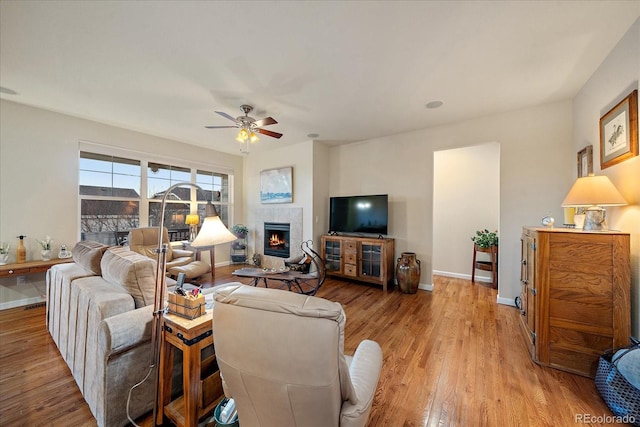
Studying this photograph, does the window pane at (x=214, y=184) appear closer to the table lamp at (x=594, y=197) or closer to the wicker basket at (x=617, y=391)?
the table lamp at (x=594, y=197)

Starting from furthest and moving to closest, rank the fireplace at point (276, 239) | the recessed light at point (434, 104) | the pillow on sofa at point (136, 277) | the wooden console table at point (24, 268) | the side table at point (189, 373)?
the fireplace at point (276, 239)
the recessed light at point (434, 104)
the wooden console table at point (24, 268)
the pillow on sofa at point (136, 277)
the side table at point (189, 373)

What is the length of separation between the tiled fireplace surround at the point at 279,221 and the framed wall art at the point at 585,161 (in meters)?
4.08

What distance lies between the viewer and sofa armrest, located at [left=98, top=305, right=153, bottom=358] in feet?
4.24

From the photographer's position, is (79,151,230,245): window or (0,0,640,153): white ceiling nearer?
(0,0,640,153): white ceiling

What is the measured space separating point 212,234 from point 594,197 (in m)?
2.88

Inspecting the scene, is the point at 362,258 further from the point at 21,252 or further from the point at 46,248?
the point at 21,252

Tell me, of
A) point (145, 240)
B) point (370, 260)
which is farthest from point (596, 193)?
point (145, 240)

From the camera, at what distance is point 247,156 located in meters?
5.89

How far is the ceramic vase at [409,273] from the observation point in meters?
3.80

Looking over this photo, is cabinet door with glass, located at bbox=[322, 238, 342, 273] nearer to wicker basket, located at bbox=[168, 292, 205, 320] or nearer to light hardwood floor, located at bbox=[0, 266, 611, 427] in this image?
light hardwood floor, located at bbox=[0, 266, 611, 427]

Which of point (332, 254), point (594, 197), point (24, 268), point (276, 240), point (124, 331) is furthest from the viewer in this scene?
point (276, 240)

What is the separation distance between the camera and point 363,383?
103cm

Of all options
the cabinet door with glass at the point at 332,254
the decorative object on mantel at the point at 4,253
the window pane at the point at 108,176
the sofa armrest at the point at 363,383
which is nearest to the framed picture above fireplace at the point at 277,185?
the cabinet door with glass at the point at 332,254

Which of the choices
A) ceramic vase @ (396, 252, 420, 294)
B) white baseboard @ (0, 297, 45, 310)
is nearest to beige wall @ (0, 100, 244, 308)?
white baseboard @ (0, 297, 45, 310)
